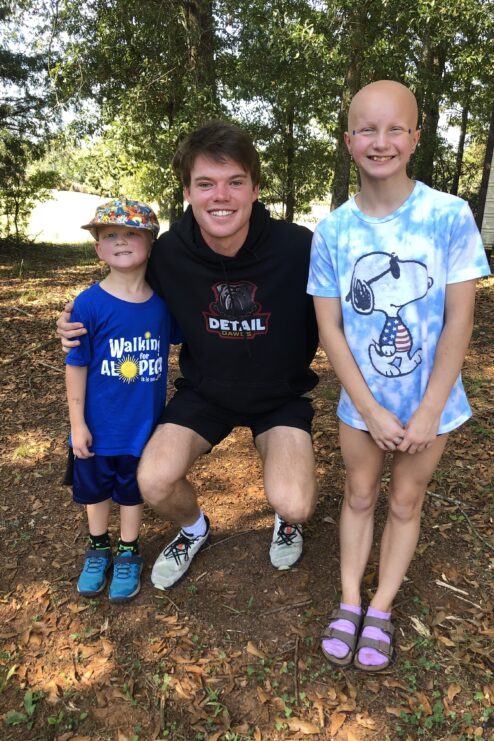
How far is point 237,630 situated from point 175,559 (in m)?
0.50

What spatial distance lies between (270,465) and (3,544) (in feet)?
5.30

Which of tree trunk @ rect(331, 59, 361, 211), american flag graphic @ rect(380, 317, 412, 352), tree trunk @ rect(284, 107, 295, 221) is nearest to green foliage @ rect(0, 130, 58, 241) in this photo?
tree trunk @ rect(284, 107, 295, 221)

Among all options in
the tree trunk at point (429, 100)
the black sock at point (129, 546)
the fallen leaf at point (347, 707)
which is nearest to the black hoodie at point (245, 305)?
the black sock at point (129, 546)

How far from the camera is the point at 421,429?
6.67 ft

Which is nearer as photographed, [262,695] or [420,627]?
[262,695]

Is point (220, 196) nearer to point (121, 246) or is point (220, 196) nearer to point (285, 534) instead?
point (121, 246)

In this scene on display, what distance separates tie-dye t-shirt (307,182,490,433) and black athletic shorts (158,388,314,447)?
65cm

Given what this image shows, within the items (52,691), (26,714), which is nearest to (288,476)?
(52,691)

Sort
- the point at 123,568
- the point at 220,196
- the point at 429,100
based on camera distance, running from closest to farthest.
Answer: the point at 220,196 → the point at 123,568 → the point at 429,100

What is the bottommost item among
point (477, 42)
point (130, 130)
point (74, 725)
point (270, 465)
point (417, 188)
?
point (74, 725)

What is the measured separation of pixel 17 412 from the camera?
15.4 ft

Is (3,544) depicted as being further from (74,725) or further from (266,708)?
(266,708)

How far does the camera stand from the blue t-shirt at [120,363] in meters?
2.54

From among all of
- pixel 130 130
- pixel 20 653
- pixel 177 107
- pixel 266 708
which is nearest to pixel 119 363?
pixel 20 653
